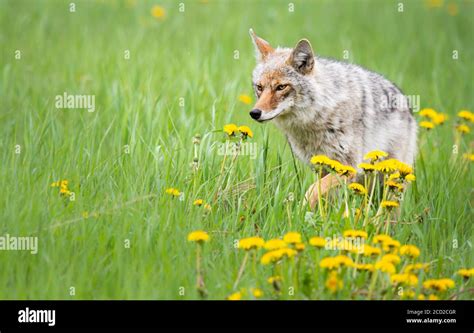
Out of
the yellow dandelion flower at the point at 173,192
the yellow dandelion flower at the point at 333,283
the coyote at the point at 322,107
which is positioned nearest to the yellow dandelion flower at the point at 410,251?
the yellow dandelion flower at the point at 333,283

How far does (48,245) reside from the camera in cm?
578

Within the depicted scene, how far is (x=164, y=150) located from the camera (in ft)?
24.1

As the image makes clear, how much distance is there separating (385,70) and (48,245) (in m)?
7.15

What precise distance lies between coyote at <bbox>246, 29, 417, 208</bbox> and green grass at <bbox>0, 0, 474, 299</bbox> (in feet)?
1.07

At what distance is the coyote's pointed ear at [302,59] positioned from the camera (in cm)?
726

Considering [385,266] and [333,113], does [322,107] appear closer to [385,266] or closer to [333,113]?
[333,113]

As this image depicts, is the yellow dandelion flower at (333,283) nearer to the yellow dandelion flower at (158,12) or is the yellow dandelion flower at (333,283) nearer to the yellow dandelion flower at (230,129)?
the yellow dandelion flower at (230,129)

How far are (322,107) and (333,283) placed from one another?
8.40 feet

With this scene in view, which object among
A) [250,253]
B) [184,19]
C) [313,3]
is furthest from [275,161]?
[313,3]

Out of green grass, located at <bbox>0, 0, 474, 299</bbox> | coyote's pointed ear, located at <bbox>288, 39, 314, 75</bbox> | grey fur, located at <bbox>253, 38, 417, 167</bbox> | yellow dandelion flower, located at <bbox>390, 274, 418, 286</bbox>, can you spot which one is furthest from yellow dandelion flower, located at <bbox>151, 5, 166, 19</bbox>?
yellow dandelion flower, located at <bbox>390, 274, 418, 286</bbox>

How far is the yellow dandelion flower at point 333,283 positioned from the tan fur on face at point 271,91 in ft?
7.20
